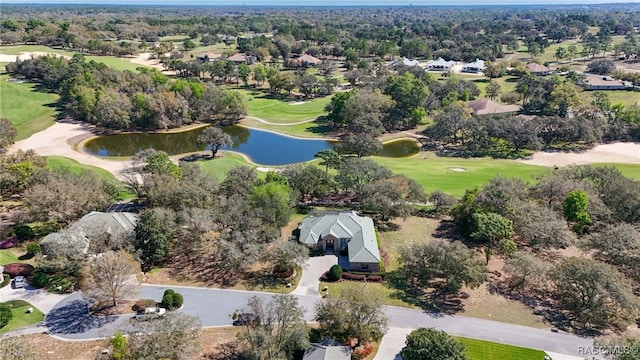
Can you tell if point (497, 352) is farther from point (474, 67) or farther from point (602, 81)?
point (474, 67)

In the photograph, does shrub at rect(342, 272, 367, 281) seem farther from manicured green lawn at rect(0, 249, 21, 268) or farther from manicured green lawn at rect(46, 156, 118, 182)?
manicured green lawn at rect(46, 156, 118, 182)

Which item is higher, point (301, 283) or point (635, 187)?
point (635, 187)

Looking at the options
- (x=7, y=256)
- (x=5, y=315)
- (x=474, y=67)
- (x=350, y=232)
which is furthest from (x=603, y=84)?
(x=5, y=315)

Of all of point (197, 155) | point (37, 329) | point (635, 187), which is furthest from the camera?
point (197, 155)

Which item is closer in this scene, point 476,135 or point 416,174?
point 416,174

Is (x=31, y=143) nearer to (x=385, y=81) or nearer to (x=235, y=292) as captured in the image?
(x=235, y=292)

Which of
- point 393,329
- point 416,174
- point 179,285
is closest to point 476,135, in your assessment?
point 416,174

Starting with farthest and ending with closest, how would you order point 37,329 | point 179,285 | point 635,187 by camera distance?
point 635,187 → point 179,285 → point 37,329

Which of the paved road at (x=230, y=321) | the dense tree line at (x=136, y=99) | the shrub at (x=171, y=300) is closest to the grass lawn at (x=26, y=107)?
the dense tree line at (x=136, y=99)
